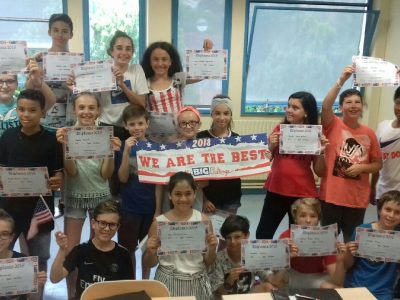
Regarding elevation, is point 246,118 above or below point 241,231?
above

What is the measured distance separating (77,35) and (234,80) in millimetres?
1895

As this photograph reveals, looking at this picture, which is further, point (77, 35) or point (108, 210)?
point (77, 35)

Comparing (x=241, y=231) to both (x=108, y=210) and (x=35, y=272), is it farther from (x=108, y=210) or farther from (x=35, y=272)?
(x=35, y=272)

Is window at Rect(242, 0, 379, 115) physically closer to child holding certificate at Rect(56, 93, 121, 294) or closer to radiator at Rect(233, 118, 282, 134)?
radiator at Rect(233, 118, 282, 134)

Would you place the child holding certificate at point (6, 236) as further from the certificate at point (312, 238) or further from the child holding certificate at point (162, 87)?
the certificate at point (312, 238)

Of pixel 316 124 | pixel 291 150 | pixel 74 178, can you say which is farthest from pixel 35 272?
pixel 316 124

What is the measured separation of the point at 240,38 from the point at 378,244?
11.4 ft

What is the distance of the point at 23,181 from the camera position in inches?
92.4

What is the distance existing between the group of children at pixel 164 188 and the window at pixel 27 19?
238 cm

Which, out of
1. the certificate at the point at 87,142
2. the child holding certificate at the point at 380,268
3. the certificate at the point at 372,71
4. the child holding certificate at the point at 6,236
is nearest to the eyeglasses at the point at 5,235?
the child holding certificate at the point at 6,236

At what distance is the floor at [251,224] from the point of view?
3102 mm

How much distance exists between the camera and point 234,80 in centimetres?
521

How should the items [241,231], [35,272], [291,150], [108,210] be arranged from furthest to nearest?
[291,150], [241,231], [108,210], [35,272]

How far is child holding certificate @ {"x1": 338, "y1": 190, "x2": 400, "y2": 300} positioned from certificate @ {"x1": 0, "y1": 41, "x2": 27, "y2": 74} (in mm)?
2114
